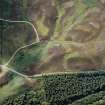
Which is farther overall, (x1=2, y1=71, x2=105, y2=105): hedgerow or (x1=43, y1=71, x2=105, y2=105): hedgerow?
(x1=43, y1=71, x2=105, y2=105): hedgerow

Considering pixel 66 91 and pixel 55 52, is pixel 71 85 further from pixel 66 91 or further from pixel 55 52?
pixel 55 52

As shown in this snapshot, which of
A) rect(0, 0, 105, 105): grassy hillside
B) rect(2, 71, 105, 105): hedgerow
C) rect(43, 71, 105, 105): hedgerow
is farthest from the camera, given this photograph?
rect(0, 0, 105, 105): grassy hillside

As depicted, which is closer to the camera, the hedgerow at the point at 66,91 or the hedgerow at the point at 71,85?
the hedgerow at the point at 66,91

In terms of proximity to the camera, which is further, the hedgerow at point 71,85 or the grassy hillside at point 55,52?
the grassy hillside at point 55,52

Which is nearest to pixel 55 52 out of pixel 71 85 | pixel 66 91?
pixel 71 85

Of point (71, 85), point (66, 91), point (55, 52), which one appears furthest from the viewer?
point (55, 52)

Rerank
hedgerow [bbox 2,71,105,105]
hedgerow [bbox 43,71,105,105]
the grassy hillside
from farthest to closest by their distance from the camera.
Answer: the grassy hillside → hedgerow [bbox 43,71,105,105] → hedgerow [bbox 2,71,105,105]

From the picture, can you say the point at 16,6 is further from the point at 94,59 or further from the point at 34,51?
the point at 94,59

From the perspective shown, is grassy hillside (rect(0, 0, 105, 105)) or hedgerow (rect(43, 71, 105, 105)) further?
grassy hillside (rect(0, 0, 105, 105))

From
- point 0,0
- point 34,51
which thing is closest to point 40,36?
point 34,51

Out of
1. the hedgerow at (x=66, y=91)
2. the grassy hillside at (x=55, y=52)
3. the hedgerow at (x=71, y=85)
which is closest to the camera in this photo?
the hedgerow at (x=66, y=91)

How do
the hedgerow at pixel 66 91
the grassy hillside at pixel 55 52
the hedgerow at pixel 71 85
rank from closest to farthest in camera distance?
the hedgerow at pixel 66 91
the hedgerow at pixel 71 85
the grassy hillside at pixel 55 52
